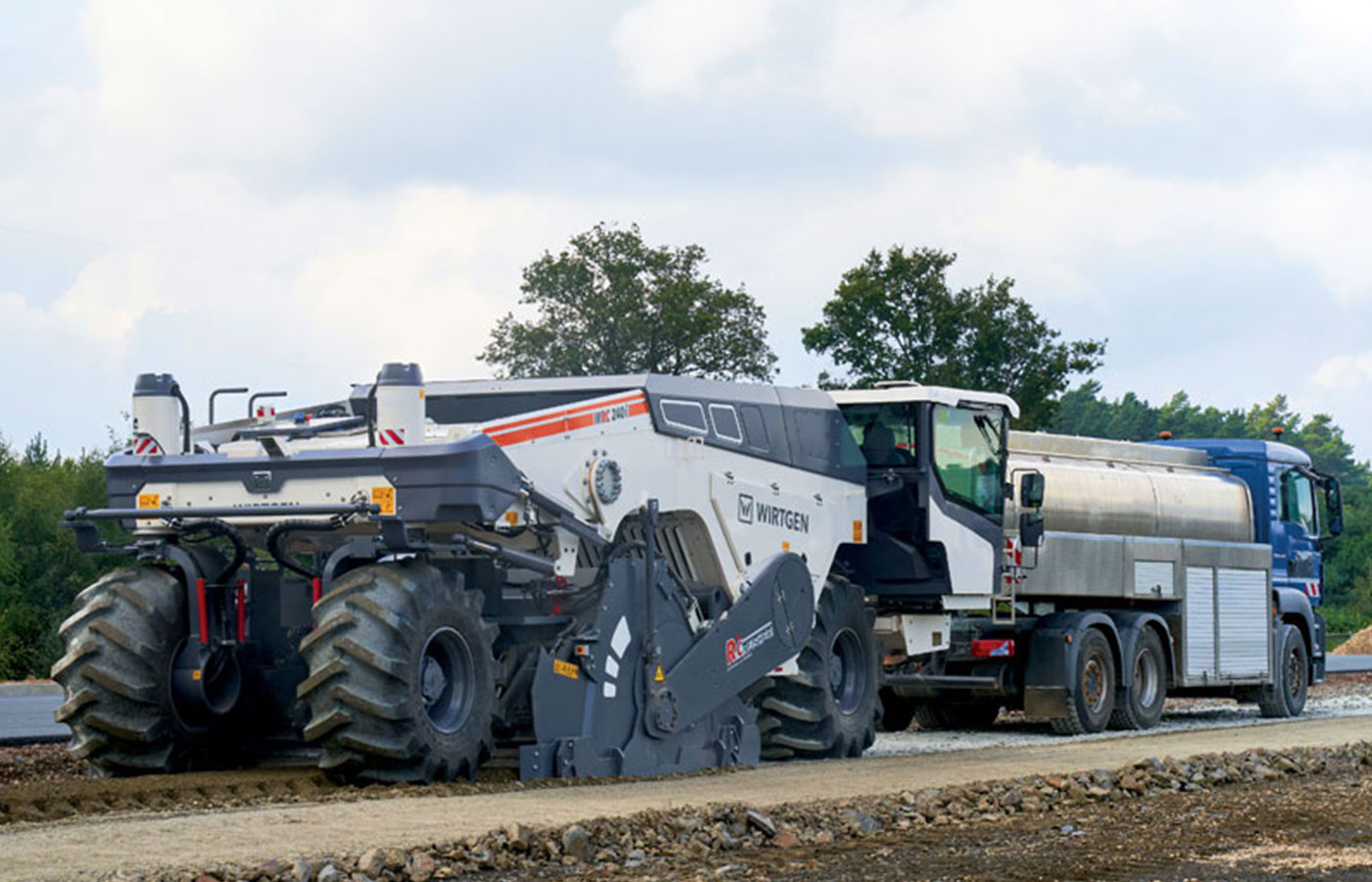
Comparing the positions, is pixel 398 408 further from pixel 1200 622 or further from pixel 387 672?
pixel 1200 622

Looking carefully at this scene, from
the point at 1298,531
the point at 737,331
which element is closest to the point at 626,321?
the point at 737,331

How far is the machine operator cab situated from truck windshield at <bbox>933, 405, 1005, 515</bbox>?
0.04ft

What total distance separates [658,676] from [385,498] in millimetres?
2856

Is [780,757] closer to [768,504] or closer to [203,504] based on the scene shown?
[768,504]

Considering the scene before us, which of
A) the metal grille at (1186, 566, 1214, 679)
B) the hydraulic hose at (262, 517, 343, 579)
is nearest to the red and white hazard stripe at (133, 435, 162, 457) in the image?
the hydraulic hose at (262, 517, 343, 579)

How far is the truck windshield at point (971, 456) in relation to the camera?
63.8 feet

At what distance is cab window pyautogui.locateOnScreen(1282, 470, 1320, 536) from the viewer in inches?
1039

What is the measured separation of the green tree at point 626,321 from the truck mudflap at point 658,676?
40.7 meters

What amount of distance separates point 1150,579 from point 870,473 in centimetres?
567

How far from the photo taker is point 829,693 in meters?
17.4

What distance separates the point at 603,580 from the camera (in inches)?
572

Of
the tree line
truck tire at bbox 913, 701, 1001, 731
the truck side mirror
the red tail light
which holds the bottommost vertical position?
truck tire at bbox 913, 701, 1001, 731

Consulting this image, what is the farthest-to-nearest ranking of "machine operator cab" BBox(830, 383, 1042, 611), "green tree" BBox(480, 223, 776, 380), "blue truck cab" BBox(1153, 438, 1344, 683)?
"green tree" BBox(480, 223, 776, 380), "blue truck cab" BBox(1153, 438, 1344, 683), "machine operator cab" BBox(830, 383, 1042, 611)

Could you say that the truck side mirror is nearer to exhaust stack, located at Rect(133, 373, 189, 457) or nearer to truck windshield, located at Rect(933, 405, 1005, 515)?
truck windshield, located at Rect(933, 405, 1005, 515)
